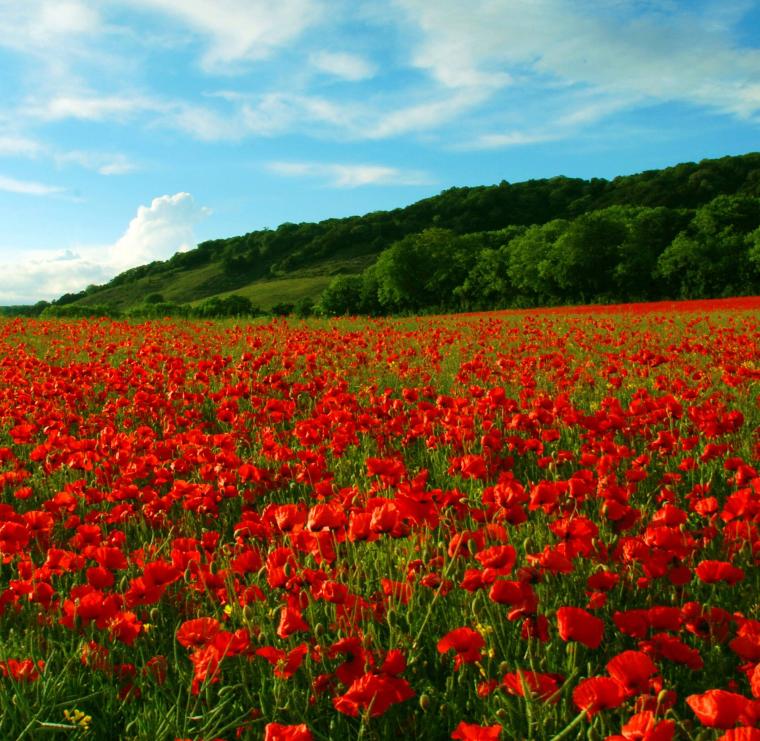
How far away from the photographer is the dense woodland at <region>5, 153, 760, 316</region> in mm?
51438

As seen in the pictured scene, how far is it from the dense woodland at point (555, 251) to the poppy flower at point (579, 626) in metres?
24.2

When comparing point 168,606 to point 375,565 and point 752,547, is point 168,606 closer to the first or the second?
point 375,565

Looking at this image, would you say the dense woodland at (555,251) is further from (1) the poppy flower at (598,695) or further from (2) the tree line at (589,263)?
(1) the poppy flower at (598,695)

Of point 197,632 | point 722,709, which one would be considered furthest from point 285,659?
point 722,709

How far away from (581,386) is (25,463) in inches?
185

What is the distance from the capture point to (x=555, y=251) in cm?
5831

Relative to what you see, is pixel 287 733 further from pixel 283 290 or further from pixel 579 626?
pixel 283 290

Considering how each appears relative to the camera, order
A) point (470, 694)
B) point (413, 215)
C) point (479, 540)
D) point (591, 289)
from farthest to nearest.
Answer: point (413, 215)
point (591, 289)
point (479, 540)
point (470, 694)

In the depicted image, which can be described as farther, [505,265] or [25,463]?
[505,265]

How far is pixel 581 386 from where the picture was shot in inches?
267

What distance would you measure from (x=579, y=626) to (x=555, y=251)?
59068 millimetres

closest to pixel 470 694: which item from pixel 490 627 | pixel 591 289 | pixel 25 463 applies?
pixel 490 627

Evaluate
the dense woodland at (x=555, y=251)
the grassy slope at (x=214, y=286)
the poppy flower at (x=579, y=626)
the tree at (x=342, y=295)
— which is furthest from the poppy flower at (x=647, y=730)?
the grassy slope at (x=214, y=286)

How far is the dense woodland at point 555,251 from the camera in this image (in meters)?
51.4
